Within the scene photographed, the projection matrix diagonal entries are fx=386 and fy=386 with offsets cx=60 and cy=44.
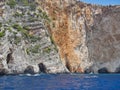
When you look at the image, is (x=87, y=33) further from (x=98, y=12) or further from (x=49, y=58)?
(x=49, y=58)

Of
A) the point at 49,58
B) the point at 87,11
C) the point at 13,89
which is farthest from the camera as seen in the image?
the point at 87,11

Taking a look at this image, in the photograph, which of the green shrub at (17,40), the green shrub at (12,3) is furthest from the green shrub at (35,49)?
the green shrub at (12,3)

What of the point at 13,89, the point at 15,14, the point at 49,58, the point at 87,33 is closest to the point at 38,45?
the point at 49,58

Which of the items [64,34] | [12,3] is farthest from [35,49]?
[64,34]

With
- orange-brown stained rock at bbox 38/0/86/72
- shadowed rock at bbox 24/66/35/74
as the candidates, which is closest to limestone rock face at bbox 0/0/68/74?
shadowed rock at bbox 24/66/35/74

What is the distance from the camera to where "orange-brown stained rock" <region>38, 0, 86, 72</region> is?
312 ft

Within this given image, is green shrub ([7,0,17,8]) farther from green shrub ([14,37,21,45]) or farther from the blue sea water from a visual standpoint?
the blue sea water

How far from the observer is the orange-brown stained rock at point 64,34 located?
9500 cm

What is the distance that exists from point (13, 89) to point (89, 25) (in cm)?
6411

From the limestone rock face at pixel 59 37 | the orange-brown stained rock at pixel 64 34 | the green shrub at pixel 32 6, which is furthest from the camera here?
the orange-brown stained rock at pixel 64 34

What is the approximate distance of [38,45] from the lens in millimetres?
82750

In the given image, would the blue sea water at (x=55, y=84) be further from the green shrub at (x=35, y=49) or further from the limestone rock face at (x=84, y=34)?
the limestone rock face at (x=84, y=34)

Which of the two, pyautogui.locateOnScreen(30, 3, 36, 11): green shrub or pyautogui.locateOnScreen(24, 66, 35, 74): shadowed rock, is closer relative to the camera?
pyautogui.locateOnScreen(24, 66, 35, 74): shadowed rock

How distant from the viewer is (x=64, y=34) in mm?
97000
